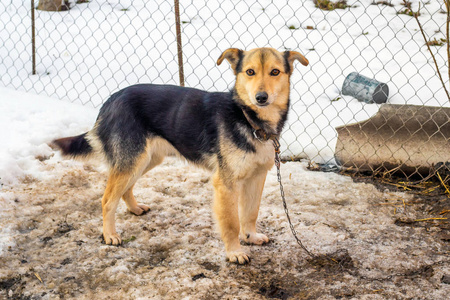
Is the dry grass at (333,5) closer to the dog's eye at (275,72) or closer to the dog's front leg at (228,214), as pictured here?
the dog's eye at (275,72)

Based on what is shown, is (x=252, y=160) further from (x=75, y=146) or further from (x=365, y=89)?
(x=365, y=89)

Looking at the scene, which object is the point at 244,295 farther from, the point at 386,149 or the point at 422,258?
the point at 386,149

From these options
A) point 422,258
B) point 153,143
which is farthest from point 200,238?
point 422,258

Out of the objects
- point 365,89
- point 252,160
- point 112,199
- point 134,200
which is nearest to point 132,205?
point 134,200

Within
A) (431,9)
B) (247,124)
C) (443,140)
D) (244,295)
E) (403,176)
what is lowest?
(244,295)

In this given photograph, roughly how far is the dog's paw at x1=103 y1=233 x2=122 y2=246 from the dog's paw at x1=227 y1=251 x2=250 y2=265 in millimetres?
863

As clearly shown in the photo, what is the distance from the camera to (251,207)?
334 centimetres

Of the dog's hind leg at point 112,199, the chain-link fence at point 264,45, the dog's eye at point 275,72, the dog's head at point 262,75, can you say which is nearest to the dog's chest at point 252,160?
the dog's head at point 262,75

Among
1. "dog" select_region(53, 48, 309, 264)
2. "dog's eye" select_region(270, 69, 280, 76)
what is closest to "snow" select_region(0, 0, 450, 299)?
"dog" select_region(53, 48, 309, 264)

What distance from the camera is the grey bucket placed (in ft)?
17.5

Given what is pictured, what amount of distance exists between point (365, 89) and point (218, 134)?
2.98 m

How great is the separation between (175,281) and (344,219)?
1602 mm

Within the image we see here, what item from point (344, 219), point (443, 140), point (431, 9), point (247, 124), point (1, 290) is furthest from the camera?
point (431, 9)

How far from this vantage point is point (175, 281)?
9.40 ft
